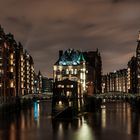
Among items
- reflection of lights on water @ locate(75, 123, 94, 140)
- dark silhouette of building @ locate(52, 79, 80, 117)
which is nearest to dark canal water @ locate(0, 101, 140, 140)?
reflection of lights on water @ locate(75, 123, 94, 140)

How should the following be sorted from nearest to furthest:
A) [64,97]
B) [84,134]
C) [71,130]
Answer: [84,134]
[71,130]
[64,97]

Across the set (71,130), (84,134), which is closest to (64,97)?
(71,130)

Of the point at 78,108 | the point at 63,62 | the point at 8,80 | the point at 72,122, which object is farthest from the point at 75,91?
the point at 63,62

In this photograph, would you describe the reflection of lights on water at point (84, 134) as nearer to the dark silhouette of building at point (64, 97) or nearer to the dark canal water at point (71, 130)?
the dark canal water at point (71, 130)

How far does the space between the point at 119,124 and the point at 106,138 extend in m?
28.0

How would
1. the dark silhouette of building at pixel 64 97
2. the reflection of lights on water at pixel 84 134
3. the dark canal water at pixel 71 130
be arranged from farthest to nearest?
the dark silhouette of building at pixel 64 97
the dark canal water at pixel 71 130
the reflection of lights on water at pixel 84 134

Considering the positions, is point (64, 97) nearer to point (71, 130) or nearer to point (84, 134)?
point (71, 130)

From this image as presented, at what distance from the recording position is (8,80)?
588 feet

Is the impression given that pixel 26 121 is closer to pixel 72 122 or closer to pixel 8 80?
pixel 72 122

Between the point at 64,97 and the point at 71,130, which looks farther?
the point at 64,97

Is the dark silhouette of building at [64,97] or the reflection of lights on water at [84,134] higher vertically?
the dark silhouette of building at [64,97]

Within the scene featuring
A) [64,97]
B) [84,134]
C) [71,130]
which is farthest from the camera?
[64,97]

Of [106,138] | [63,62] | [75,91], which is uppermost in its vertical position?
[63,62]

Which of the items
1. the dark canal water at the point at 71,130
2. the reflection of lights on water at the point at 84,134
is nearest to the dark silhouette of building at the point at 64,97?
the dark canal water at the point at 71,130
